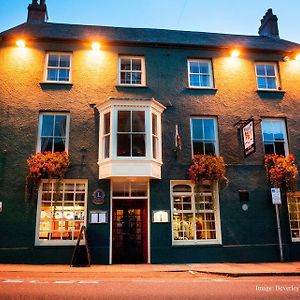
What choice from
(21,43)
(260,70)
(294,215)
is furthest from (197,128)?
(21,43)

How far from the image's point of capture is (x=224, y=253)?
1341 cm

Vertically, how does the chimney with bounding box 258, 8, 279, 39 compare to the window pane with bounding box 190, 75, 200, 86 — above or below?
above

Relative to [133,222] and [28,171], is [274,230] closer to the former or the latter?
[133,222]

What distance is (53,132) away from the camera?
554 inches

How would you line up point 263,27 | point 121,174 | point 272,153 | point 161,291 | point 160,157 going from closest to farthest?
point 161,291 → point 121,174 → point 160,157 → point 272,153 → point 263,27

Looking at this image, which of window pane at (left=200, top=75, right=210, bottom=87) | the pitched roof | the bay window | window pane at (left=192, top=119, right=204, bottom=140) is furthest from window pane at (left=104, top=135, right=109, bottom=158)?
window pane at (left=200, top=75, right=210, bottom=87)

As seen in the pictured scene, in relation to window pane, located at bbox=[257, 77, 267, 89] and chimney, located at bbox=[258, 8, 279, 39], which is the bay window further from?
chimney, located at bbox=[258, 8, 279, 39]

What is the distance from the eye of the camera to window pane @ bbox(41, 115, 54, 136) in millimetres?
14031

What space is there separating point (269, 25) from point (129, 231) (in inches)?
580

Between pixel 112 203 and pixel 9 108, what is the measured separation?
596 centimetres

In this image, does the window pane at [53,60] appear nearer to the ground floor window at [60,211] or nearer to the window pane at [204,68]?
the ground floor window at [60,211]

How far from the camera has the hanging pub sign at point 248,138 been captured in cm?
1345

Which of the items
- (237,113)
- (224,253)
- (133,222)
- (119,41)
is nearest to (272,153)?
(237,113)

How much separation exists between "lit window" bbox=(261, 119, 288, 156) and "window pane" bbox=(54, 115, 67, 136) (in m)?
8.97
